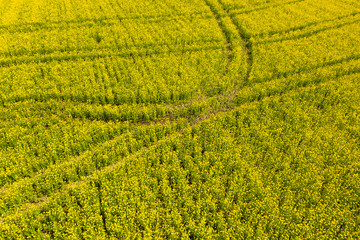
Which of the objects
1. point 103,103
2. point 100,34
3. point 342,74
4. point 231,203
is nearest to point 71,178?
point 103,103

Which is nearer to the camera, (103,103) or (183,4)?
(103,103)

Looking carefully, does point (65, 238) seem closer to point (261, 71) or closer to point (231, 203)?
point (231, 203)

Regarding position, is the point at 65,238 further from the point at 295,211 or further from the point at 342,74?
the point at 342,74

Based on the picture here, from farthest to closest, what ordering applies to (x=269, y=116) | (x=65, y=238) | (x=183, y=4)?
(x=183, y=4)
(x=269, y=116)
(x=65, y=238)

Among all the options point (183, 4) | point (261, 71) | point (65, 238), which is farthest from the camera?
point (183, 4)

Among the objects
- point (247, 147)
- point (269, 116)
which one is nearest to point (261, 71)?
point (269, 116)

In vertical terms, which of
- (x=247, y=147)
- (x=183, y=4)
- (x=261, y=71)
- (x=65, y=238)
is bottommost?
(x=65, y=238)

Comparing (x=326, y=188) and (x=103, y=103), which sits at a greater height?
(x=103, y=103)
